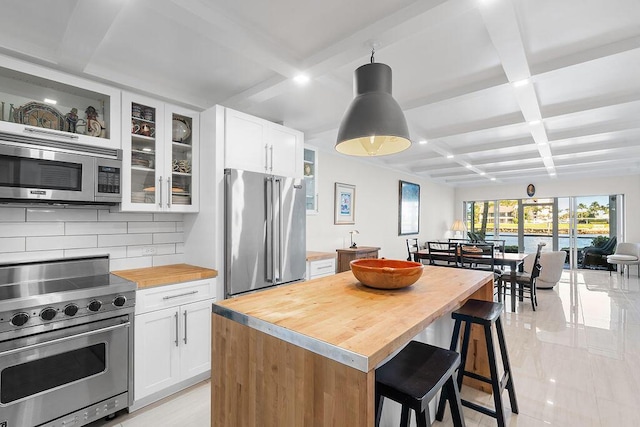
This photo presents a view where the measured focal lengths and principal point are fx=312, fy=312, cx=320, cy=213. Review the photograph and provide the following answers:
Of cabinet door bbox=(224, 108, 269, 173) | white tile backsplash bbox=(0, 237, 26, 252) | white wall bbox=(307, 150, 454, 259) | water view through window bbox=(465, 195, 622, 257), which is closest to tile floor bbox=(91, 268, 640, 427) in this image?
white tile backsplash bbox=(0, 237, 26, 252)

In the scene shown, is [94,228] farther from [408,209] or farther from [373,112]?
[408,209]

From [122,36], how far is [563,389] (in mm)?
4055

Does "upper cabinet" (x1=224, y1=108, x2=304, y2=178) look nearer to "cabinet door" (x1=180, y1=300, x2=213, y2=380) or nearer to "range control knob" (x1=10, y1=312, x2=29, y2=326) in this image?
"cabinet door" (x1=180, y1=300, x2=213, y2=380)

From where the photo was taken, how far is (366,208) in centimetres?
580

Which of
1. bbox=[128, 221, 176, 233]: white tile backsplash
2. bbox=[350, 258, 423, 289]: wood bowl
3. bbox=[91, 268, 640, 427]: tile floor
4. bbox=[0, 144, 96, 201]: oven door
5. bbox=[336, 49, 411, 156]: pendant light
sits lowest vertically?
bbox=[91, 268, 640, 427]: tile floor

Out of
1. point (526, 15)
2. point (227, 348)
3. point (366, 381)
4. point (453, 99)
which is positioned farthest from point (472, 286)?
point (453, 99)

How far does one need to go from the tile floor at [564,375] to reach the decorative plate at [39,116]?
203 cm

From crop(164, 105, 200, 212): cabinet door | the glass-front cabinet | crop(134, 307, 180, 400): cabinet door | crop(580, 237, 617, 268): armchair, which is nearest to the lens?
crop(134, 307, 180, 400): cabinet door

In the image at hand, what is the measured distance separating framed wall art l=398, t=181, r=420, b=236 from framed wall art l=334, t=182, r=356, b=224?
1842mm

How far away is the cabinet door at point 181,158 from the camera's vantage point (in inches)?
105

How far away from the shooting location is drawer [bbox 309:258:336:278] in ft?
11.9

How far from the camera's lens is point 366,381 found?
2.93 ft

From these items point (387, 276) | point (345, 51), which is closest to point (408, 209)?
point (345, 51)

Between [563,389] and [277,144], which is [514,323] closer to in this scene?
[563,389]
